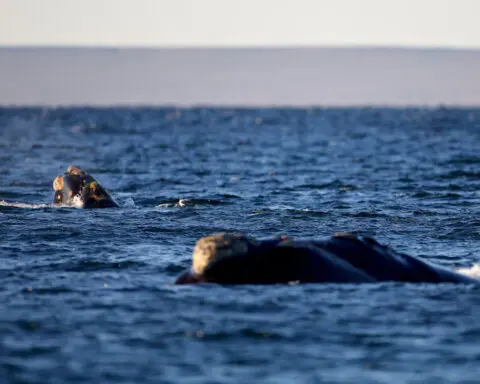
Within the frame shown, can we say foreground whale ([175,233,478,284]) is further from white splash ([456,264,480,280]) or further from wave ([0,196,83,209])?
wave ([0,196,83,209])

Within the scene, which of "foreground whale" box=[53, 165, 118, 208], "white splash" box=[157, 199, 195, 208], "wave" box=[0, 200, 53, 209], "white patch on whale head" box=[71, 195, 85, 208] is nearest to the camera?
"white patch on whale head" box=[71, 195, 85, 208]

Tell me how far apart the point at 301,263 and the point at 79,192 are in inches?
489

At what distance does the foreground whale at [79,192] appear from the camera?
27688 mm

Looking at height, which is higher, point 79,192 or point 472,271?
point 79,192

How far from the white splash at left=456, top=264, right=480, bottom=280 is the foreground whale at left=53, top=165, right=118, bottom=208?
1188cm

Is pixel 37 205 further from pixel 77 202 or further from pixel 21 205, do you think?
pixel 77 202

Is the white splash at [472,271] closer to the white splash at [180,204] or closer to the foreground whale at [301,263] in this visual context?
the foreground whale at [301,263]

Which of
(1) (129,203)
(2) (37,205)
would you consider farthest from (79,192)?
(1) (129,203)

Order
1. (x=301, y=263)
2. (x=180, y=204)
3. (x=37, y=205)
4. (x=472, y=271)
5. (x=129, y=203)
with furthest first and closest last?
(x=129, y=203) < (x=180, y=204) < (x=37, y=205) < (x=472, y=271) < (x=301, y=263)

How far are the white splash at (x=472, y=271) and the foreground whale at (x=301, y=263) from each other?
67cm

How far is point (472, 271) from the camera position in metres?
18.2

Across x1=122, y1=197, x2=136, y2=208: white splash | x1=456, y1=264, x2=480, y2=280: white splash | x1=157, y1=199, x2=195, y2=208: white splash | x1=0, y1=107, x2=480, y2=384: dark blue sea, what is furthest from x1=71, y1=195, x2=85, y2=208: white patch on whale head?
x1=456, y1=264, x2=480, y2=280: white splash

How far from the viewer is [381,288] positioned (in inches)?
637

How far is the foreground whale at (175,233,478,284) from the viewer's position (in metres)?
16.0
